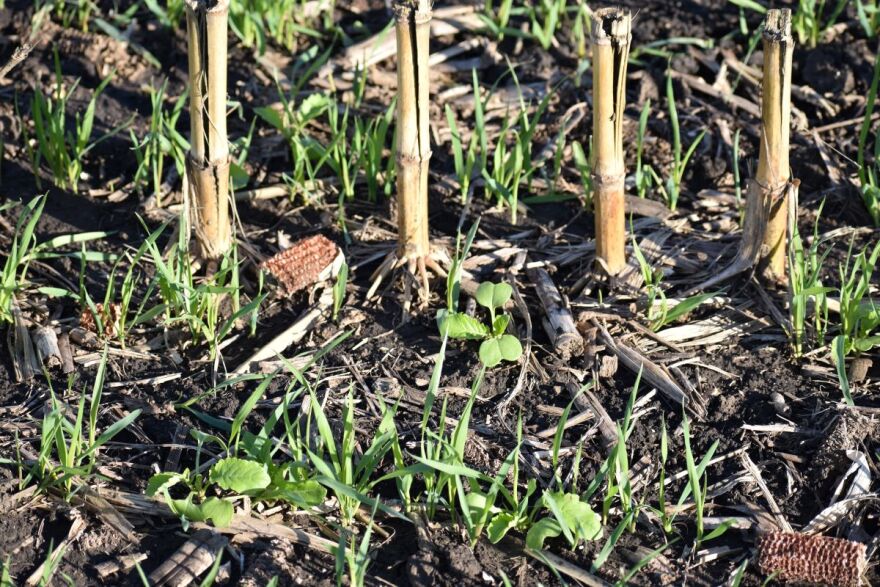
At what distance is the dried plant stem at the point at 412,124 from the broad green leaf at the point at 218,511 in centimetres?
97

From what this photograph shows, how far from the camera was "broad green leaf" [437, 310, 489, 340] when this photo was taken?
9.02 ft

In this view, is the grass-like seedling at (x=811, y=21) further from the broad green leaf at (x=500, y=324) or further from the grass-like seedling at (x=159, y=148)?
the grass-like seedling at (x=159, y=148)

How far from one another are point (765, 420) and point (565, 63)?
180 cm

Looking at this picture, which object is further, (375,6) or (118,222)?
(375,6)

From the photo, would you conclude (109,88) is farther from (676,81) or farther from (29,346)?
(676,81)

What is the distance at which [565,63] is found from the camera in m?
3.93

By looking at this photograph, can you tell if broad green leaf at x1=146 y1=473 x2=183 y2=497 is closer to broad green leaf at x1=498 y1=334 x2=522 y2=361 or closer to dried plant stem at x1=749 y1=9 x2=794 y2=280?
broad green leaf at x1=498 y1=334 x2=522 y2=361

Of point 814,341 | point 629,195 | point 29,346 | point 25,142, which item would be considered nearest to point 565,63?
point 629,195

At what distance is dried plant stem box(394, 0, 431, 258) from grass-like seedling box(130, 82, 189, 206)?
2.31 ft

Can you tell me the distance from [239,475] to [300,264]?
2.67 feet

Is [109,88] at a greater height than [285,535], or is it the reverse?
[109,88]

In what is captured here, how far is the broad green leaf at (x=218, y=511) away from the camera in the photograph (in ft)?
7.41

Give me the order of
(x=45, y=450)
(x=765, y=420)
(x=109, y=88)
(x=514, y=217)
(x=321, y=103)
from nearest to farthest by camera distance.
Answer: (x=45, y=450) → (x=765, y=420) → (x=514, y=217) → (x=321, y=103) → (x=109, y=88)

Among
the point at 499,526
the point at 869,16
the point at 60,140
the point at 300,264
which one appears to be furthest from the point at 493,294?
the point at 869,16
